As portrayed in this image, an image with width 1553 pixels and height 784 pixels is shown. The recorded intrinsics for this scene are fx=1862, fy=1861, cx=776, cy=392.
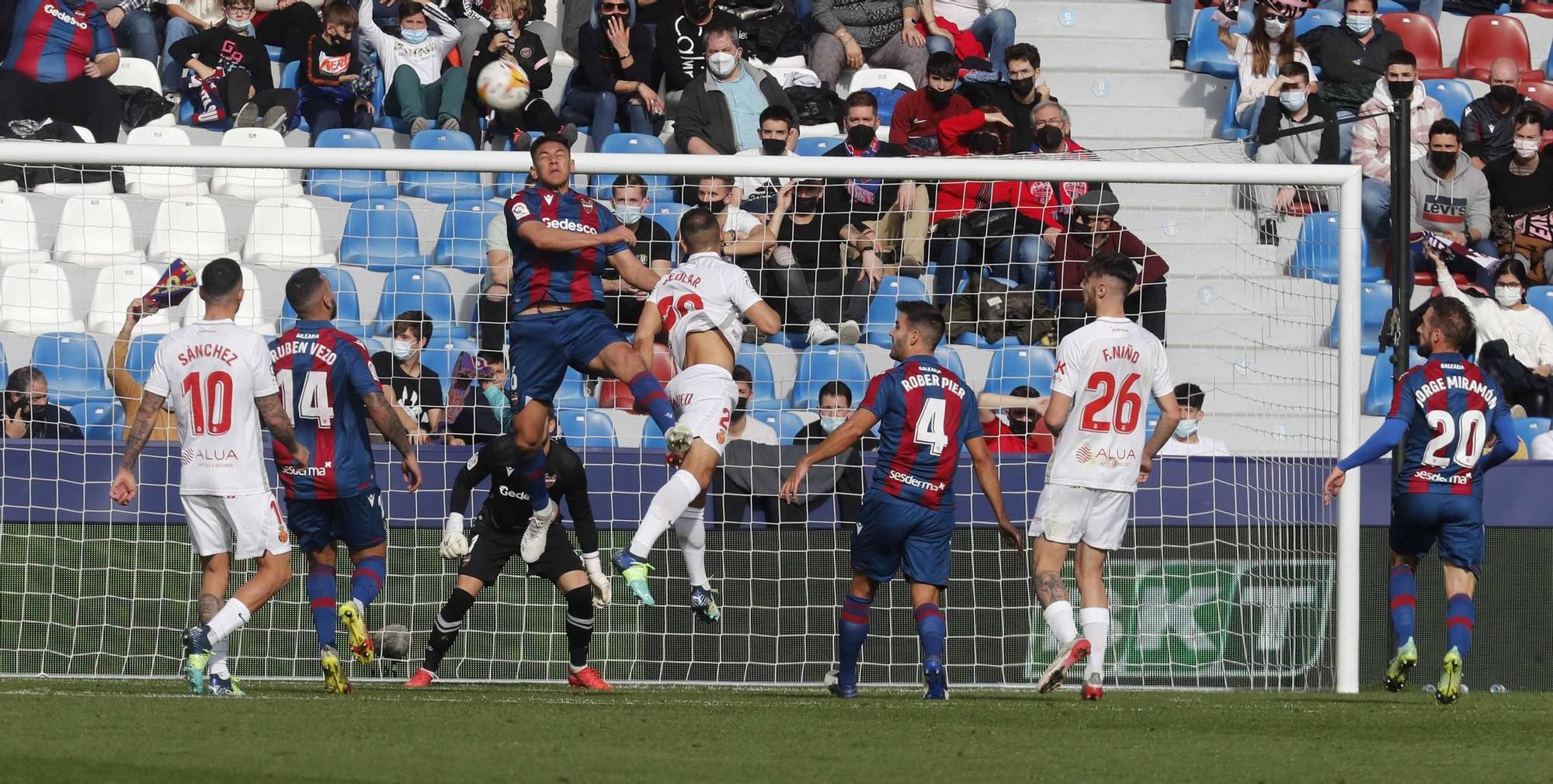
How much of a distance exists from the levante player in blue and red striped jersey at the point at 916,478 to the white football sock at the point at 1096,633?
485 mm

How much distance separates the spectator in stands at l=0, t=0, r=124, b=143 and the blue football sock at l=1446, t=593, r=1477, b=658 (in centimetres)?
979

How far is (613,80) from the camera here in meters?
14.3

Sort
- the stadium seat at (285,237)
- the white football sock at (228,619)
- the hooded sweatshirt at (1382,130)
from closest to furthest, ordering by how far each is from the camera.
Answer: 1. the white football sock at (228,619)
2. the stadium seat at (285,237)
3. the hooded sweatshirt at (1382,130)

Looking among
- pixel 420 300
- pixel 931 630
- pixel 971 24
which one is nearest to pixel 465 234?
pixel 420 300

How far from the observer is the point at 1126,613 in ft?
36.0

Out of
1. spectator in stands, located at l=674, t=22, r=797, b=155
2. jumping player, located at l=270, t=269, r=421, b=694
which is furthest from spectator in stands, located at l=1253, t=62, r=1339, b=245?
jumping player, located at l=270, t=269, r=421, b=694

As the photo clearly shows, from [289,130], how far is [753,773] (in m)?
9.79

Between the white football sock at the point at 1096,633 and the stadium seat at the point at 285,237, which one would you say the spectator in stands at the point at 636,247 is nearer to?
the stadium seat at the point at 285,237

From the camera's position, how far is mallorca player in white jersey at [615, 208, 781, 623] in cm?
920

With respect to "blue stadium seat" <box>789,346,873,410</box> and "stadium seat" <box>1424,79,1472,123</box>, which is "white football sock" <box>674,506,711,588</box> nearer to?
"blue stadium seat" <box>789,346,873,410</box>

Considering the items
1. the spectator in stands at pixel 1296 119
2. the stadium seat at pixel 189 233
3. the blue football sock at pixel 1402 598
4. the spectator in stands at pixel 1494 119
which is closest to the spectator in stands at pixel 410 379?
the stadium seat at pixel 189 233

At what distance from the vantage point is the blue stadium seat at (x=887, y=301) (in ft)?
37.7

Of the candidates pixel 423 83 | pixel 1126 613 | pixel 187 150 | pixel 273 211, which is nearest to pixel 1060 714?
pixel 1126 613

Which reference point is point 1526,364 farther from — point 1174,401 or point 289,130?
point 289,130
